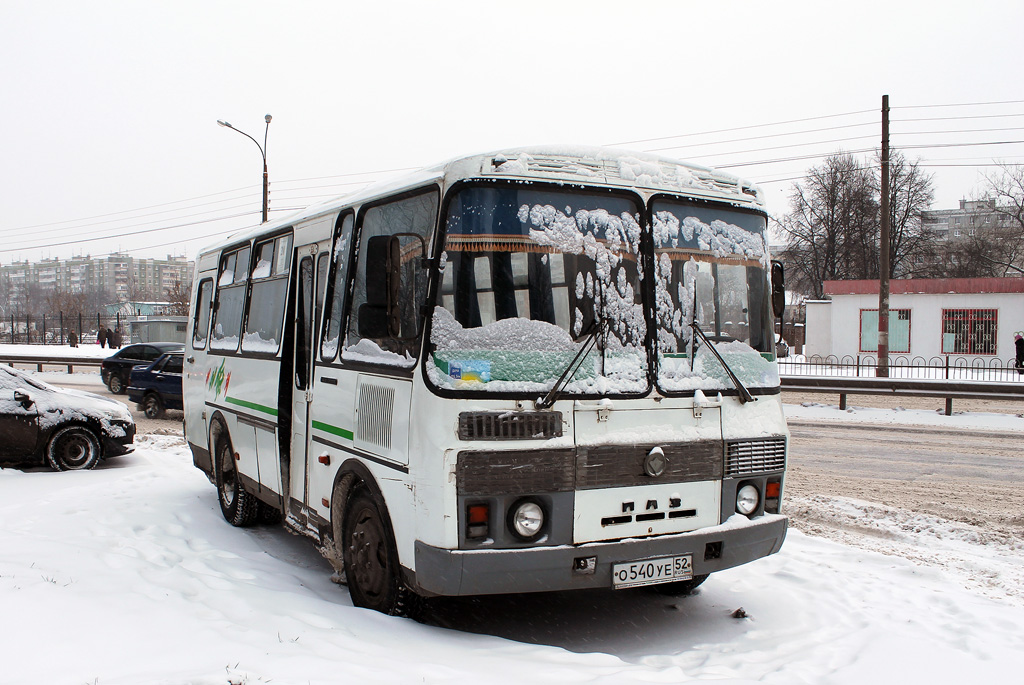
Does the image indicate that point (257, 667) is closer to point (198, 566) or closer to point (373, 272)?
point (373, 272)

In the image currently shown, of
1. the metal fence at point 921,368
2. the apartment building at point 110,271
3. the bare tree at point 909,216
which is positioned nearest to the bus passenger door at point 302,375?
the metal fence at point 921,368

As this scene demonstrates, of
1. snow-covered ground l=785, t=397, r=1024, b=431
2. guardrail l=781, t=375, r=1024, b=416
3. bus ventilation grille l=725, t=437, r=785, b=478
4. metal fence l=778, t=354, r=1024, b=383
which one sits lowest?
snow-covered ground l=785, t=397, r=1024, b=431

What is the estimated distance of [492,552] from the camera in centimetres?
439

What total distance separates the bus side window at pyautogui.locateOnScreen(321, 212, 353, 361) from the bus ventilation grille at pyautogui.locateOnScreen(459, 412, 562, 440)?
5.80ft

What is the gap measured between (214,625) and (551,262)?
2.64 metres

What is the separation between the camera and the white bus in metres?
4.44

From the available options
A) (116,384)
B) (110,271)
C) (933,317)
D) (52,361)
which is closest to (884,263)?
(933,317)

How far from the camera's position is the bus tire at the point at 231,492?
7.85 meters

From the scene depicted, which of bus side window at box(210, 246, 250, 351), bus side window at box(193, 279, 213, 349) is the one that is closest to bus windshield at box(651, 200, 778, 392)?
bus side window at box(210, 246, 250, 351)

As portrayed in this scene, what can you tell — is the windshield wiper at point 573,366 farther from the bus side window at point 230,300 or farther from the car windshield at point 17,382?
the car windshield at point 17,382

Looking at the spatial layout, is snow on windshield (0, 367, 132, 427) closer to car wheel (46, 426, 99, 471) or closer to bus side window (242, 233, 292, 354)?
car wheel (46, 426, 99, 471)

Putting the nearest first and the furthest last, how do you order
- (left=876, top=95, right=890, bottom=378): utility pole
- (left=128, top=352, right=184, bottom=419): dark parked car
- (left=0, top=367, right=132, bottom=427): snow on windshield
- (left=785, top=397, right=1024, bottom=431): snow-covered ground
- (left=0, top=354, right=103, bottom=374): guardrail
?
(left=0, top=367, right=132, bottom=427): snow on windshield, (left=785, top=397, right=1024, bottom=431): snow-covered ground, (left=128, top=352, right=184, bottom=419): dark parked car, (left=876, top=95, right=890, bottom=378): utility pole, (left=0, top=354, right=103, bottom=374): guardrail

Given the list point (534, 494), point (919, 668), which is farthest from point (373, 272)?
point (919, 668)

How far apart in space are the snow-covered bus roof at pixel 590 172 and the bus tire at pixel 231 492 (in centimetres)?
345
